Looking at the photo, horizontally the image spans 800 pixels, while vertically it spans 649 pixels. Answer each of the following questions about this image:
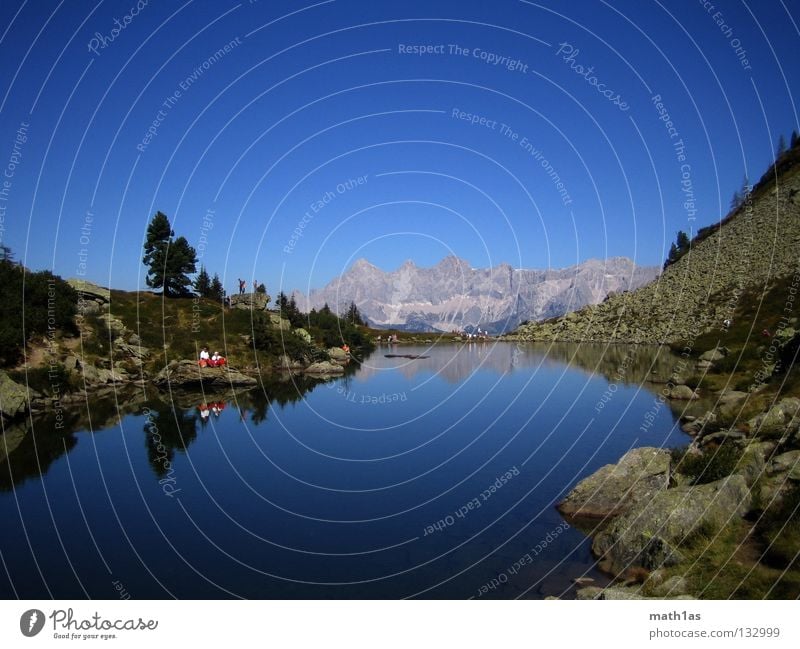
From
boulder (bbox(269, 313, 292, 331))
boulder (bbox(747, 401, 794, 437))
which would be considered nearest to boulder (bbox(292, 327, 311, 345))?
boulder (bbox(269, 313, 292, 331))

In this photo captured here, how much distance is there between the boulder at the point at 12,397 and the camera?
4600 cm

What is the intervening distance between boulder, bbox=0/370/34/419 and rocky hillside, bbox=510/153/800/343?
256ft

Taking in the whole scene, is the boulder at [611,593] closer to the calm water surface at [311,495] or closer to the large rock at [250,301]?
the calm water surface at [311,495]

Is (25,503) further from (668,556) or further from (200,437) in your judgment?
(668,556)

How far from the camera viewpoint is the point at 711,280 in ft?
331

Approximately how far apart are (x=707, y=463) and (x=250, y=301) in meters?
93.5

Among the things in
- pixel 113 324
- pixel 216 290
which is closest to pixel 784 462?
pixel 113 324

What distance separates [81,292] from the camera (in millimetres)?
80250

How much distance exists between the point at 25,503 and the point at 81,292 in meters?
60.9

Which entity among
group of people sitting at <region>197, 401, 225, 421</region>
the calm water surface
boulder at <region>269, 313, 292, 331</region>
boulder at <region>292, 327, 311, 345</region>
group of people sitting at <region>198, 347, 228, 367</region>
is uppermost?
boulder at <region>269, 313, 292, 331</region>

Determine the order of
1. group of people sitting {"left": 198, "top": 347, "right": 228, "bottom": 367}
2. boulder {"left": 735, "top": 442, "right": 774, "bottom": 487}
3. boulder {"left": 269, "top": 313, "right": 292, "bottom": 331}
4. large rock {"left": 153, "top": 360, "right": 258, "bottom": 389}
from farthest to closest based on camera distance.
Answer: boulder {"left": 269, "top": 313, "right": 292, "bottom": 331}
group of people sitting {"left": 198, "top": 347, "right": 228, "bottom": 367}
large rock {"left": 153, "top": 360, "right": 258, "bottom": 389}
boulder {"left": 735, "top": 442, "right": 774, "bottom": 487}

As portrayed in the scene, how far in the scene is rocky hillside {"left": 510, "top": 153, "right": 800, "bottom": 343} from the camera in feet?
276

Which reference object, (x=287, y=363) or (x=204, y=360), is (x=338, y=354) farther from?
(x=204, y=360)

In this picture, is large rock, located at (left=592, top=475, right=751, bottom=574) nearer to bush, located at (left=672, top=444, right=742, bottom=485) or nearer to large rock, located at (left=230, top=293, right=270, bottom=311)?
bush, located at (left=672, top=444, right=742, bottom=485)
